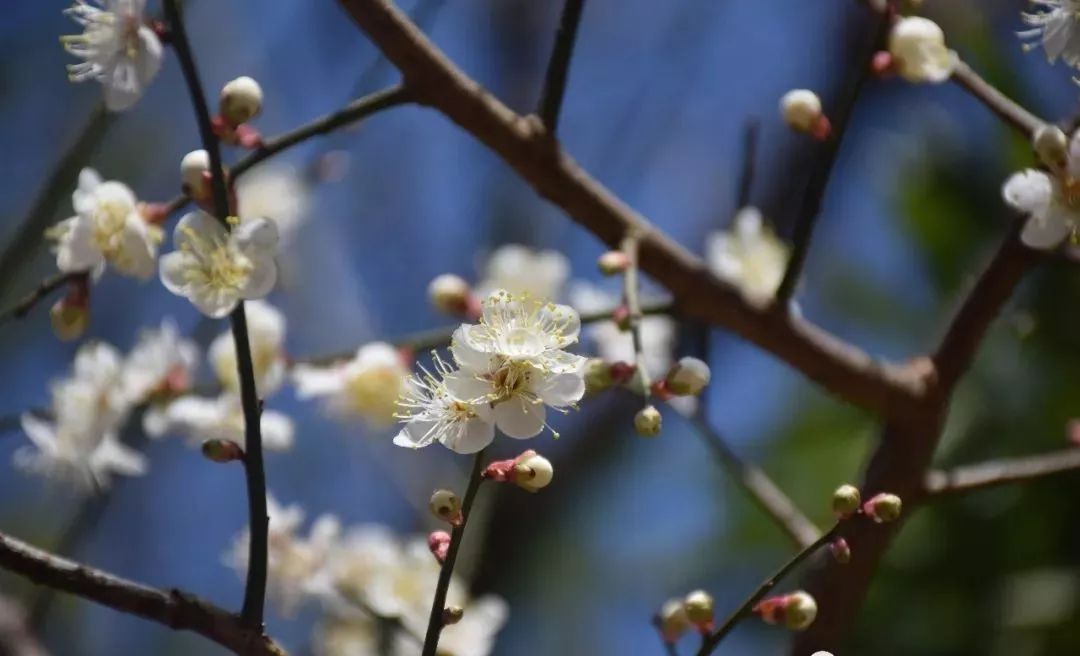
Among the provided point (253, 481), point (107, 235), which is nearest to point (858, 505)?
point (253, 481)

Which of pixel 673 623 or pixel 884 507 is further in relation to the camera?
pixel 673 623

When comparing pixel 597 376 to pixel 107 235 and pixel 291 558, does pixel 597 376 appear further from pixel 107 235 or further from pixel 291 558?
pixel 291 558

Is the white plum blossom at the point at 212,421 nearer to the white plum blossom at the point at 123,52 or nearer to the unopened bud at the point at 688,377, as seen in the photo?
the white plum blossom at the point at 123,52

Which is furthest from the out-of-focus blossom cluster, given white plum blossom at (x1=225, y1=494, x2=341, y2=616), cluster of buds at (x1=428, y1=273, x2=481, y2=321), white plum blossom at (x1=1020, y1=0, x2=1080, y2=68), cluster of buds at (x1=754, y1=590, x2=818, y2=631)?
white plum blossom at (x1=1020, y1=0, x2=1080, y2=68)

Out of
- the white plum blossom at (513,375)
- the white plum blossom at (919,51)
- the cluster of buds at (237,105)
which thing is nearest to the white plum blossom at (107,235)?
the cluster of buds at (237,105)

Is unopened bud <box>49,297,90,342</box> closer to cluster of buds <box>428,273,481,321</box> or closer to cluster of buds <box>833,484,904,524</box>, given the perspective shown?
cluster of buds <box>428,273,481,321</box>

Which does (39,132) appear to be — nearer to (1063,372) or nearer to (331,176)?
(331,176)

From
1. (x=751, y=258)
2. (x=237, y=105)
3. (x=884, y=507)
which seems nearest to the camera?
(x=884, y=507)
